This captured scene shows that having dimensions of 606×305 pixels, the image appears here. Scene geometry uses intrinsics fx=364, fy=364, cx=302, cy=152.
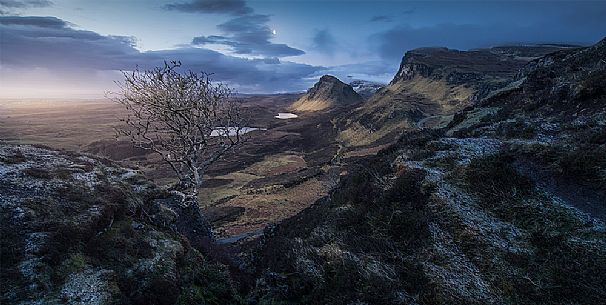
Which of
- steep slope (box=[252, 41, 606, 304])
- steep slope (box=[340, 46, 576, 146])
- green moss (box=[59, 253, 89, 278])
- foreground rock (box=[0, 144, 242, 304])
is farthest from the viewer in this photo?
steep slope (box=[340, 46, 576, 146])

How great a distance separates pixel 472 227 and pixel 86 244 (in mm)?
16179

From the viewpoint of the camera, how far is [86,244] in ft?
51.4

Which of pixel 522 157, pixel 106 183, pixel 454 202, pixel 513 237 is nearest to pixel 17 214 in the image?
pixel 106 183

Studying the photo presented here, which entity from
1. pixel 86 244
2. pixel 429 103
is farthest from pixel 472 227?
pixel 429 103

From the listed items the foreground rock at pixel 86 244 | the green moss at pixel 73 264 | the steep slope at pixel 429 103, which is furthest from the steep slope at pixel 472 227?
the steep slope at pixel 429 103

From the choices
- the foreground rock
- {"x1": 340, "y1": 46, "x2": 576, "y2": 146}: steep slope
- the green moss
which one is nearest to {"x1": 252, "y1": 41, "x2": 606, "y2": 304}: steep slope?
the foreground rock

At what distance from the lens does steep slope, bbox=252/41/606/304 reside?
12305 millimetres

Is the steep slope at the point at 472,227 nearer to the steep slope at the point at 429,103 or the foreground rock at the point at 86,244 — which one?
the foreground rock at the point at 86,244

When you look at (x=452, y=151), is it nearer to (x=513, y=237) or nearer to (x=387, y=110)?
(x=513, y=237)

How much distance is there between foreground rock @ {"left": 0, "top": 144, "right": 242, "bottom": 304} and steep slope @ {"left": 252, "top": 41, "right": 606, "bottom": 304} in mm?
4104

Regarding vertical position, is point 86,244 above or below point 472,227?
below

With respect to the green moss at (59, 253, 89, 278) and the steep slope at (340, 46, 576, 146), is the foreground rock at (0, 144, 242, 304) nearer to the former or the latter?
the green moss at (59, 253, 89, 278)

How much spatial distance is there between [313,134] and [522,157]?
14793 cm

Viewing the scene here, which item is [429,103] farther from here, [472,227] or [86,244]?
[86,244]
